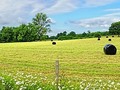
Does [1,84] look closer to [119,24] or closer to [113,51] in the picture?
[113,51]

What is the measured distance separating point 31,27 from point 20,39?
9.94m

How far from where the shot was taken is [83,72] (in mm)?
14711

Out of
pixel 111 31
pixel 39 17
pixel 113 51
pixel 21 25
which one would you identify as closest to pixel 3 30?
pixel 21 25

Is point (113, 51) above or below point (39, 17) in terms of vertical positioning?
below


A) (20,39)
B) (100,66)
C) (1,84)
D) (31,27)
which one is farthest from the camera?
(31,27)

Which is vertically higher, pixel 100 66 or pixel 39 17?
pixel 39 17

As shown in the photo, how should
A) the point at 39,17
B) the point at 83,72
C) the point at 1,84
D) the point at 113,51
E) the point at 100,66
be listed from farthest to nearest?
the point at 39,17 < the point at 113,51 < the point at 100,66 < the point at 83,72 < the point at 1,84

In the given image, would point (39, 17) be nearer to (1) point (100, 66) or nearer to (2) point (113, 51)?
(2) point (113, 51)

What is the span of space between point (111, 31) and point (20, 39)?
106ft

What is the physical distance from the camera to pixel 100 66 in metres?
16.9

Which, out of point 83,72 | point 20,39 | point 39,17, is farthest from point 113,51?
point 39,17

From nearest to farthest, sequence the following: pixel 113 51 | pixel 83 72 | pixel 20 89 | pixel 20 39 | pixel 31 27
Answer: pixel 20 89 → pixel 83 72 → pixel 113 51 → pixel 20 39 → pixel 31 27

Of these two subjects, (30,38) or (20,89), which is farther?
(30,38)

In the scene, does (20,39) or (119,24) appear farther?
(119,24)
